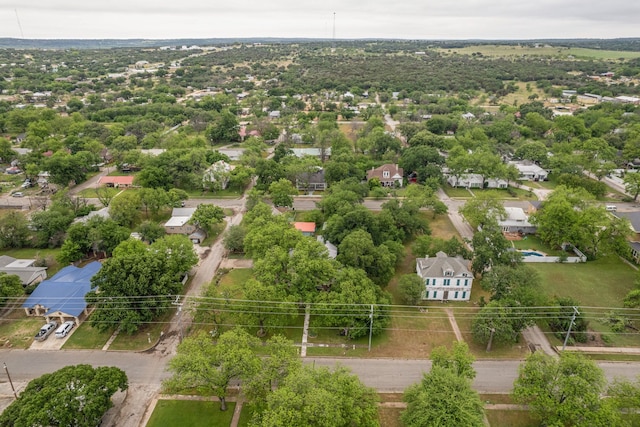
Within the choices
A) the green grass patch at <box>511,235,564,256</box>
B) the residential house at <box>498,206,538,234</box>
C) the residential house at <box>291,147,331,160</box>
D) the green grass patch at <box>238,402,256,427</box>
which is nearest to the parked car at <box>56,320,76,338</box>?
the green grass patch at <box>238,402,256,427</box>

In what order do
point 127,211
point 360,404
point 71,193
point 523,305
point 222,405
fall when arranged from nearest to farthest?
point 360,404 < point 222,405 < point 523,305 < point 127,211 < point 71,193

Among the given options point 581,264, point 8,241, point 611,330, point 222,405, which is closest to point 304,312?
point 222,405

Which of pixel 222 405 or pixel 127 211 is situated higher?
pixel 127 211

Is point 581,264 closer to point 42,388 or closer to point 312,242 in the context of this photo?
point 312,242

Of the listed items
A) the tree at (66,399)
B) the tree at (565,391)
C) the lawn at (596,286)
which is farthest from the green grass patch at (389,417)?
Answer: the tree at (66,399)

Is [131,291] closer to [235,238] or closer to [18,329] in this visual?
[18,329]

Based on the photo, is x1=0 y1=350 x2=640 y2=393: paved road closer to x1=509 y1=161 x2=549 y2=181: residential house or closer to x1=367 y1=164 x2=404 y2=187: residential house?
x1=367 y1=164 x2=404 y2=187: residential house

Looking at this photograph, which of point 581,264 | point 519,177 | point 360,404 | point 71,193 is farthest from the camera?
point 519,177
